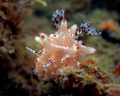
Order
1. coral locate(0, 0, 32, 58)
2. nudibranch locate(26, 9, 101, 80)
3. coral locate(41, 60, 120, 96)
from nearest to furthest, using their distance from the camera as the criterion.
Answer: coral locate(41, 60, 120, 96) < nudibranch locate(26, 9, 101, 80) < coral locate(0, 0, 32, 58)

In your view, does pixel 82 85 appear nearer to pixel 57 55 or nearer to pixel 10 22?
pixel 57 55

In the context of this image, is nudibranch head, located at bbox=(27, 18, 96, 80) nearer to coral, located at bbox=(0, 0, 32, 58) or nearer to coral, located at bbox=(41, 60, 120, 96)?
coral, located at bbox=(41, 60, 120, 96)

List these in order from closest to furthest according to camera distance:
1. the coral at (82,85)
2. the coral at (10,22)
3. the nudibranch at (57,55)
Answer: the coral at (82,85) < the nudibranch at (57,55) < the coral at (10,22)

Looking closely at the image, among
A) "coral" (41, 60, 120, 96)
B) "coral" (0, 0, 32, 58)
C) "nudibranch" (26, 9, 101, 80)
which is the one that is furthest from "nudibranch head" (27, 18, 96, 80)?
"coral" (0, 0, 32, 58)

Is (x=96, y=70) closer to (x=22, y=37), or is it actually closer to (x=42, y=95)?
(x=42, y=95)

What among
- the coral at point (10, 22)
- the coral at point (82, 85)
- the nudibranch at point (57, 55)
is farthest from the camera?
the coral at point (10, 22)

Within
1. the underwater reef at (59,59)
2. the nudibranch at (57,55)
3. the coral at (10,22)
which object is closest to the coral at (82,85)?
the underwater reef at (59,59)

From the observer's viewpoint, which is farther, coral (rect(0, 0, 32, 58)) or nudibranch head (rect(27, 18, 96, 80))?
coral (rect(0, 0, 32, 58))

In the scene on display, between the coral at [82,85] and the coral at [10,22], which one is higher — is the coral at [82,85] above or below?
below

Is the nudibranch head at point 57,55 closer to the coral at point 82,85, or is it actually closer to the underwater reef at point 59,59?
the underwater reef at point 59,59
